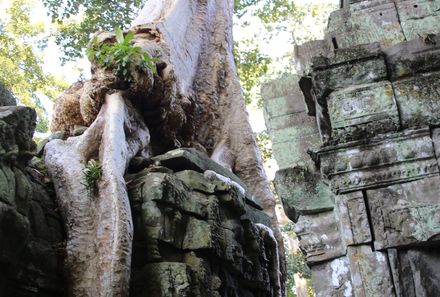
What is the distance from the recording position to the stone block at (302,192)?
3.30 m

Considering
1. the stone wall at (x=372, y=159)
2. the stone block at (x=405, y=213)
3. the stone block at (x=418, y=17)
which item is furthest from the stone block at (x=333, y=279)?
the stone block at (x=418, y=17)

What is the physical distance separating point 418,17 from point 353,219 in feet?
4.95

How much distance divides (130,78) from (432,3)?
2.26 metres

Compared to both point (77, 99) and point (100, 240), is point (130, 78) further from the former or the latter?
point (100, 240)

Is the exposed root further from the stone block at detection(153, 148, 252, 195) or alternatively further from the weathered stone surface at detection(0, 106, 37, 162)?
the weathered stone surface at detection(0, 106, 37, 162)

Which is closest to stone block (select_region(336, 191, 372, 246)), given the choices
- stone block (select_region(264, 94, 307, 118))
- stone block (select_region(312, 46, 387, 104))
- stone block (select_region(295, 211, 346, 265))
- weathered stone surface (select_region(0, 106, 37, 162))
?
stone block (select_region(295, 211, 346, 265))

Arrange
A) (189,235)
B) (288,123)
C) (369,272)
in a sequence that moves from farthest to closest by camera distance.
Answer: (288,123)
(189,235)
(369,272)

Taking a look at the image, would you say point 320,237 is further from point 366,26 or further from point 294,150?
point 366,26

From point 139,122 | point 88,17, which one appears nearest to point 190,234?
point 139,122

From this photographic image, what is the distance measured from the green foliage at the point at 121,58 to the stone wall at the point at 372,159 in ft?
4.45

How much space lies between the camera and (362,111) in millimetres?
3178

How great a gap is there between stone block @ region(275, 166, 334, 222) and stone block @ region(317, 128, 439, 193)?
27 cm

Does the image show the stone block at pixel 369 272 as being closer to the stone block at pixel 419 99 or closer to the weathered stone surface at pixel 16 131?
the stone block at pixel 419 99

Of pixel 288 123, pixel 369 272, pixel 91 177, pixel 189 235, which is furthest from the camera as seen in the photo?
pixel 288 123
